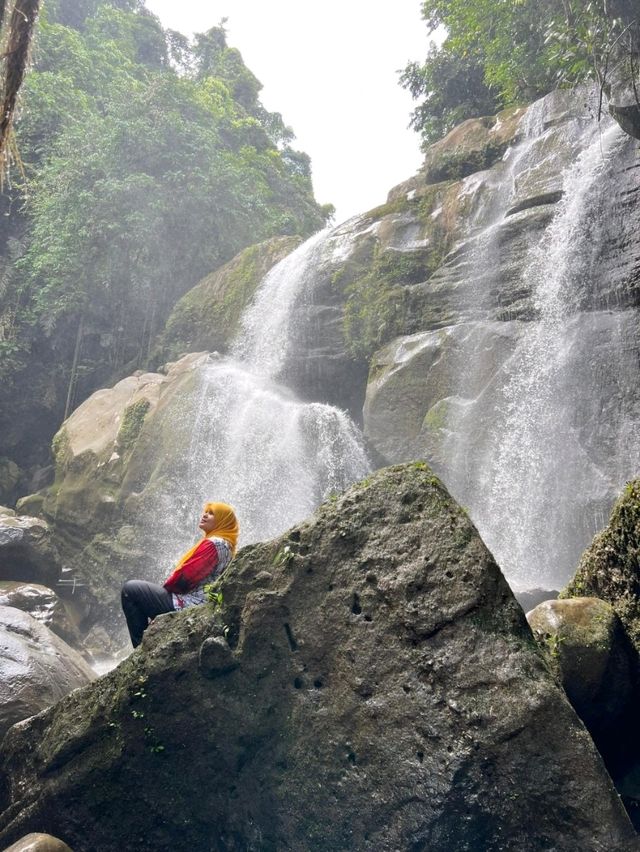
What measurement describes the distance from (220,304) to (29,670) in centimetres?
1392

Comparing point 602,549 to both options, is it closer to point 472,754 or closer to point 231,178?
point 472,754

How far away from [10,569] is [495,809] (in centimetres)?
A: 1036

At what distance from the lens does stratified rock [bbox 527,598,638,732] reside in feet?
11.5

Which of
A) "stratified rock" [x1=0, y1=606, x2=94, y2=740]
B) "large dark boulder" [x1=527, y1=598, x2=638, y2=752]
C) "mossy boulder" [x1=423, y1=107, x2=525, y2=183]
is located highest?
"mossy boulder" [x1=423, y1=107, x2=525, y2=183]

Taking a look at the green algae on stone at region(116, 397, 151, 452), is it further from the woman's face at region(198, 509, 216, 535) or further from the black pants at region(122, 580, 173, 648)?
the black pants at region(122, 580, 173, 648)

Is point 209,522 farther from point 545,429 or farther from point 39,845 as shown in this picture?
point 545,429

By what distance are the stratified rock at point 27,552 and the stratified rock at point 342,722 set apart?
7.71 m

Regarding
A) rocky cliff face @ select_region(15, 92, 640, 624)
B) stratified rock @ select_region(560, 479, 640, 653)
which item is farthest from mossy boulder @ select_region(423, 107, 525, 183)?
stratified rock @ select_region(560, 479, 640, 653)

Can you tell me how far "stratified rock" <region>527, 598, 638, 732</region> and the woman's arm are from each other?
2130mm

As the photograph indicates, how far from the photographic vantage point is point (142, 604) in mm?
4551

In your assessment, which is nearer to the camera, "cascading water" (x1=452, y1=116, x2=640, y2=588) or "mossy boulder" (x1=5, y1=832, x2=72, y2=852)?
"mossy boulder" (x1=5, y1=832, x2=72, y2=852)

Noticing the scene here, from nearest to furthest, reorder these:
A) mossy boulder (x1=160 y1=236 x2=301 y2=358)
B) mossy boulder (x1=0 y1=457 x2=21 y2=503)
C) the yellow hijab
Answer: the yellow hijab
mossy boulder (x1=160 y1=236 x2=301 y2=358)
mossy boulder (x1=0 y1=457 x2=21 y2=503)

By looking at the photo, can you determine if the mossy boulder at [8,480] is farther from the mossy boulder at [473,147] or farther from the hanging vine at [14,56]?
the hanging vine at [14,56]

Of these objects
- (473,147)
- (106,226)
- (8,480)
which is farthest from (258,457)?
(106,226)
